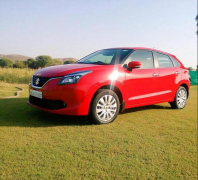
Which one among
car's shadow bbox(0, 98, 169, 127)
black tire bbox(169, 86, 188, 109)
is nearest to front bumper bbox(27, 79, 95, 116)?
car's shadow bbox(0, 98, 169, 127)

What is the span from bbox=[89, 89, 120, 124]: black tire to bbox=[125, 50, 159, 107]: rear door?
43 cm

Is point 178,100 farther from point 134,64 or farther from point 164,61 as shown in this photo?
point 134,64

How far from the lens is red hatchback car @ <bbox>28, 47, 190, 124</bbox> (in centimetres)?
371

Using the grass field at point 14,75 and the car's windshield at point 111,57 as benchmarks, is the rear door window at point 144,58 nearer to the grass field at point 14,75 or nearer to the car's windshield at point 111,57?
the car's windshield at point 111,57

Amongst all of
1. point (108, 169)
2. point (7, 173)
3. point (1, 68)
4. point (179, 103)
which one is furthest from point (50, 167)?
point (1, 68)

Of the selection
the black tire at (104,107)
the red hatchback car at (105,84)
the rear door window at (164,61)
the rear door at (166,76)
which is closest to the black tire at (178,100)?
the rear door at (166,76)

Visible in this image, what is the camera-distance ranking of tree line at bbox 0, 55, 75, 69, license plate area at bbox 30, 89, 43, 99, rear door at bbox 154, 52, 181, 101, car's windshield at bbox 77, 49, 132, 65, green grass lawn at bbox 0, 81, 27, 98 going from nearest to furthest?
1. license plate area at bbox 30, 89, 43, 99
2. car's windshield at bbox 77, 49, 132, 65
3. rear door at bbox 154, 52, 181, 101
4. green grass lawn at bbox 0, 81, 27, 98
5. tree line at bbox 0, 55, 75, 69

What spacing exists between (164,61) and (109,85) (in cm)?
226

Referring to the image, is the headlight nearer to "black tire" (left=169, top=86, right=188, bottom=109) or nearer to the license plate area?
the license plate area

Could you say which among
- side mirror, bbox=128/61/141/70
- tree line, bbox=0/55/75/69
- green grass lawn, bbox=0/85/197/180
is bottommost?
green grass lawn, bbox=0/85/197/180

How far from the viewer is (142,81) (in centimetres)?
470

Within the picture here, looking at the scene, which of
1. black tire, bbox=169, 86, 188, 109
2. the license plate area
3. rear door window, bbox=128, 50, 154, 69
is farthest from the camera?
black tire, bbox=169, 86, 188, 109

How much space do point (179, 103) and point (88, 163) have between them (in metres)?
4.38

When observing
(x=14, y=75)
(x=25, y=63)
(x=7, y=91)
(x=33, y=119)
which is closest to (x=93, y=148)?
(x=33, y=119)
